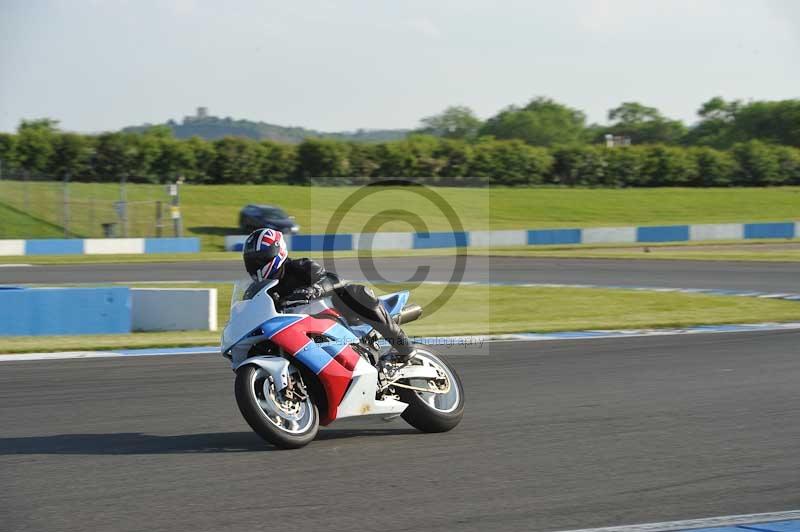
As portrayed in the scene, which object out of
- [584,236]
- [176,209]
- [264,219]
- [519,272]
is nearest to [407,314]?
[519,272]

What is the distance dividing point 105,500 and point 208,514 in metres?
0.62

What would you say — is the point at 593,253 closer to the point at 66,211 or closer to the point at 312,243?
the point at 312,243

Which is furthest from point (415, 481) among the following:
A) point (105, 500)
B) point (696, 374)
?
point (696, 374)

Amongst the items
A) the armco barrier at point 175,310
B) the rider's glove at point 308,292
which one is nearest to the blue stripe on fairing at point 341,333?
the rider's glove at point 308,292

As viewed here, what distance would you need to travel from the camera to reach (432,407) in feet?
21.5

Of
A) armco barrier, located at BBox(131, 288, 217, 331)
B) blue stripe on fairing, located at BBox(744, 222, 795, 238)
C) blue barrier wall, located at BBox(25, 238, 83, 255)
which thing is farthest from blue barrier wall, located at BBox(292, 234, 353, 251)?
blue stripe on fairing, located at BBox(744, 222, 795, 238)

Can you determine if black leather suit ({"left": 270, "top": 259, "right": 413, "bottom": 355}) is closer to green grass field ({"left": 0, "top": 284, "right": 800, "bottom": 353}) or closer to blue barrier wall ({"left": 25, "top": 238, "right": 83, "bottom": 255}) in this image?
green grass field ({"left": 0, "top": 284, "right": 800, "bottom": 353})

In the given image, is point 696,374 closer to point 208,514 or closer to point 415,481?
point 415,481

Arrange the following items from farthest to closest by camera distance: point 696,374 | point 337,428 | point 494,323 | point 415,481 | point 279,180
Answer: point 279,180
point 494,323
point 696,374
point 337,428
point 415,481

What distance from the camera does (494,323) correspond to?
1484cm

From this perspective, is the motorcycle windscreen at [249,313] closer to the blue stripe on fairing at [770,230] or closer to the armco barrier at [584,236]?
the armco barrier at [584,236]

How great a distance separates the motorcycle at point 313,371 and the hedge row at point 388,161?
40369 millimetres

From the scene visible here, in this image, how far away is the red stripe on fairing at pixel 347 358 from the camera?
20.1 feet

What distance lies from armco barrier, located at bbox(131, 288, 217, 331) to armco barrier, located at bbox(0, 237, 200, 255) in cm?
1884
